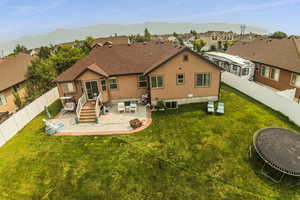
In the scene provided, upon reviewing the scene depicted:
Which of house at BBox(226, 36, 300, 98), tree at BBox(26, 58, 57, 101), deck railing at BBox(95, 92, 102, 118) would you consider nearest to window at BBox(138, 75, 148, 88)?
deck railing at BBox(95, 92, 102, 118)

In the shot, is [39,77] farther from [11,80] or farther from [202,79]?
[202,79]

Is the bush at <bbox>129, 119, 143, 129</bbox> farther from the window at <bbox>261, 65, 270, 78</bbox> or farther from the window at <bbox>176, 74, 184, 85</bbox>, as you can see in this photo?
the window at <bbox>261, 65, 270, 78</bbox>

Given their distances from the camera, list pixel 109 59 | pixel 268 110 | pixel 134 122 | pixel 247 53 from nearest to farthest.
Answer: pixel 134 122 → pixel 268 110 → pixel 109 59 → pixel 247 53

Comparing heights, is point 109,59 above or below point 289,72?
above

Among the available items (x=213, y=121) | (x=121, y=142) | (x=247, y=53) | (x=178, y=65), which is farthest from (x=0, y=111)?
(x=247, y=53)

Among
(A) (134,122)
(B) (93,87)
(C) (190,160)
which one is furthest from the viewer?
(B) (93,87)

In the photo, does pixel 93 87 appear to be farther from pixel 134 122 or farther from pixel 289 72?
pixel 289 72

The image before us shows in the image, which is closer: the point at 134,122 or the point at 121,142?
the point at 121,142

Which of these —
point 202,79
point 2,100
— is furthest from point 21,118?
point 202,79
